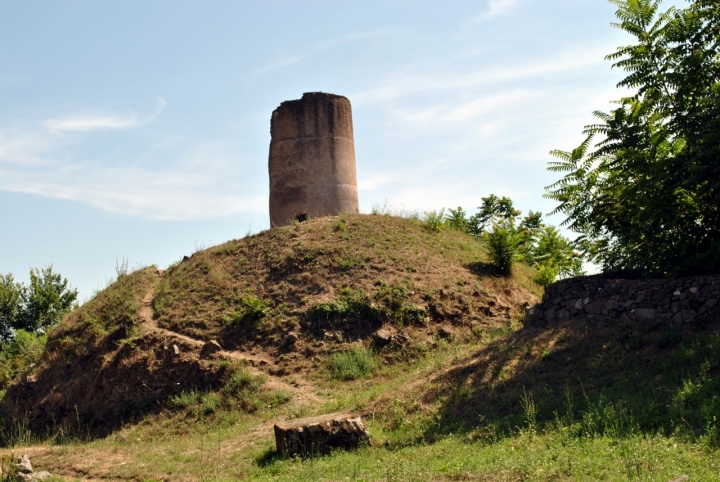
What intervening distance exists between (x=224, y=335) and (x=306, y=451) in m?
6.59

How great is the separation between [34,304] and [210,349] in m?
20.3

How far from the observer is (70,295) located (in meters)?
32.5

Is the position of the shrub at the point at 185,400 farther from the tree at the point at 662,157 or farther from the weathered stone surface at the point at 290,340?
the tree at the point at 662,157

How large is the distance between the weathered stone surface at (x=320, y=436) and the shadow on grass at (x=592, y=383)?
3.01ft

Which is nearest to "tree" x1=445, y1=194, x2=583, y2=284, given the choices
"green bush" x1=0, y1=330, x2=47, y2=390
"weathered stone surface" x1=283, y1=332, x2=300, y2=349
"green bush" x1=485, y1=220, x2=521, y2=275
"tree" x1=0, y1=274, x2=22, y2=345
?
"green bush" x1=485, y1=220, x2=521, y2=275

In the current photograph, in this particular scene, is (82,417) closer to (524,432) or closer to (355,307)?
(355,307)

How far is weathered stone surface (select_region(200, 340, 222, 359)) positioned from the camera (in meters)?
14.5

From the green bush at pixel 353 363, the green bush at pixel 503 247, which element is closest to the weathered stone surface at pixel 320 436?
the green bush at pixel 353 363

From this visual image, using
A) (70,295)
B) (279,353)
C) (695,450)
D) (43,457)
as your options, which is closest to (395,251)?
(279,353)

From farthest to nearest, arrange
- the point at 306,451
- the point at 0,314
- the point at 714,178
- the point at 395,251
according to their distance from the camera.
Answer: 1. the point at 0,314
2. the point at 395,251
3. the point at 714,178
4. the point at 306,451

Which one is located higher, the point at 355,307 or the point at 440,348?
the point at 355,307

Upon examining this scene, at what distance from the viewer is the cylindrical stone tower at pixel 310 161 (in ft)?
64.5

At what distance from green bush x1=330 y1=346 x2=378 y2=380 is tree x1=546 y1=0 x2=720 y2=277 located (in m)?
4.82

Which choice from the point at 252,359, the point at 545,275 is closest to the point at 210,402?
the point at 252,359
